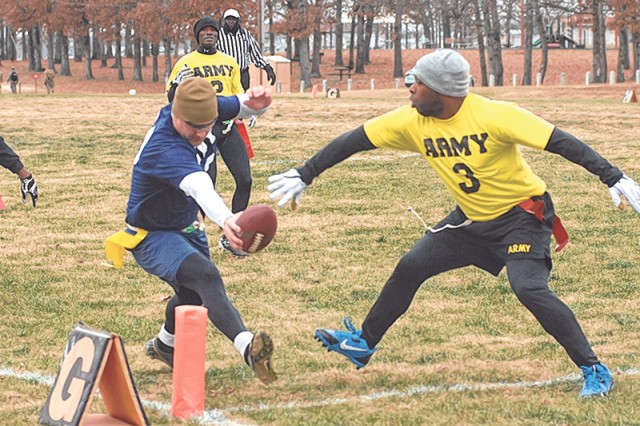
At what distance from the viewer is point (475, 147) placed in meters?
6.45

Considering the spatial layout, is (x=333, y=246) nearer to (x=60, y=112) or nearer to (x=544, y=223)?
(x=544, y=223)

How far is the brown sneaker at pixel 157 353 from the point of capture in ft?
23.0

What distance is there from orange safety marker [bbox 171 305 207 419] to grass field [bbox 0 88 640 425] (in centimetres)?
9

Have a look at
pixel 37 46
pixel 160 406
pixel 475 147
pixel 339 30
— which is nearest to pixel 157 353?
pixel 160 406

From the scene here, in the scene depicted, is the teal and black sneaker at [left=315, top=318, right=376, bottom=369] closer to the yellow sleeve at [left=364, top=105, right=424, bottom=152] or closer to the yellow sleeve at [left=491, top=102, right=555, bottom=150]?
the yellow sleeve at [left=364, top=105, right=424, bottom=152]

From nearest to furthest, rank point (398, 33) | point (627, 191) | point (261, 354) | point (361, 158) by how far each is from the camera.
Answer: point (261, 354) < point (627, 191) < point (361, 158) < point (398, 33)

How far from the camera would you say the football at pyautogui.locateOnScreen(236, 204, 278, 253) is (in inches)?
231

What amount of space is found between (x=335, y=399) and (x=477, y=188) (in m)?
1.31

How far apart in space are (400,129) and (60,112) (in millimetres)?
23564

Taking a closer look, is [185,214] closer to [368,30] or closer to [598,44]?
[598,44]

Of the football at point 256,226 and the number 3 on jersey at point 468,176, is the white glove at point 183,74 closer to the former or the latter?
the number 3 on jersey at point 468,176

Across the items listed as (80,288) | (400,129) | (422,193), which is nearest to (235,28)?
(422,193)

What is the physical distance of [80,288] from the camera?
31.5ft

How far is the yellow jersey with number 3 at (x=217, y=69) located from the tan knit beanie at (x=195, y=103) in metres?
5.29
